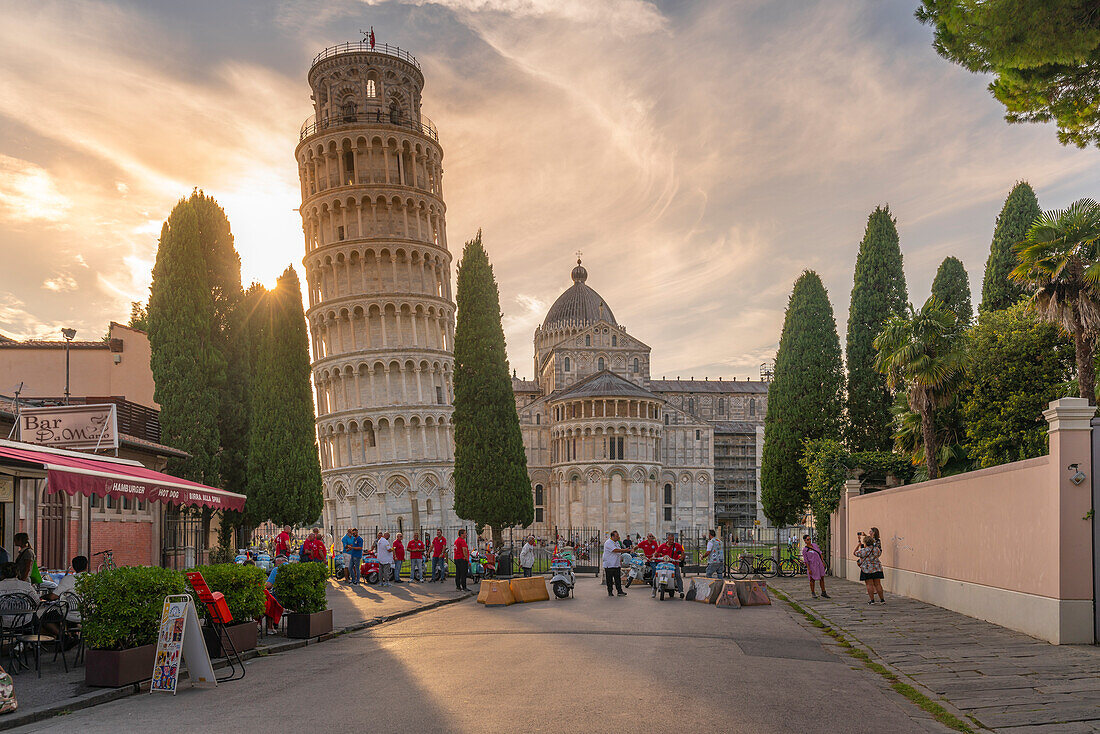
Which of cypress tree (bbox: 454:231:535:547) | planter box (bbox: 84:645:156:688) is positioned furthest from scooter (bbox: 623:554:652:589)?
planter box (bbox: 84:645:156:688)

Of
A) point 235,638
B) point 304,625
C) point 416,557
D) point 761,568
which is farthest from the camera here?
point 761,568

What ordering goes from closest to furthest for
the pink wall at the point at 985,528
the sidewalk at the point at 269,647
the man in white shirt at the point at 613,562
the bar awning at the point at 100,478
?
the sidewalk at the point at 269,647 < the bar awning at the point at 100,478 < the pink wall at the point at 985,528 < the man in white shirt at the point at 613,562

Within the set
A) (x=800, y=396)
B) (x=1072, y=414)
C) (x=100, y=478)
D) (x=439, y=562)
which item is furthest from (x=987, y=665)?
(x=800, y=396)

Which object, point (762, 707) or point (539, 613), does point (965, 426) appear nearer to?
point (539, 613)

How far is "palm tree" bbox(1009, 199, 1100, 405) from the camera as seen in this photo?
23.0 meters

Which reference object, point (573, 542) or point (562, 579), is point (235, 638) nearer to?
point (562, 579)

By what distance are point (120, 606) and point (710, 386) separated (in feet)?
315

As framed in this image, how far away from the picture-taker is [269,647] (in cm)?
1457

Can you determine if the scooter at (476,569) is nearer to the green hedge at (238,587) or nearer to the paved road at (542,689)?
the paved road at (542,689)

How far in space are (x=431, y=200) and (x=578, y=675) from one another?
5489 cm

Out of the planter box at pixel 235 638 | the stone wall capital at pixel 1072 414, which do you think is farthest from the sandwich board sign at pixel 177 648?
the stone wall capital at pixel 1072 414

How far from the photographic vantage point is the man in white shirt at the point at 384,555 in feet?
99.6

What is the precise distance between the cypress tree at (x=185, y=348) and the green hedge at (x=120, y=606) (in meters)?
20.3

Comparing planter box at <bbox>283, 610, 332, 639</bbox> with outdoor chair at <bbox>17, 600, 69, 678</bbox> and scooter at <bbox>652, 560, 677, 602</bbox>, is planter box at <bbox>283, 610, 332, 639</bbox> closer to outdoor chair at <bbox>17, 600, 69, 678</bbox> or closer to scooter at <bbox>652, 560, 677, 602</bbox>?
outdoor chair at <bbox>17, 600, 69, 678</bbox>
